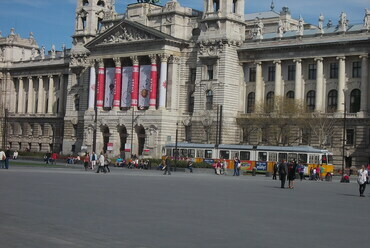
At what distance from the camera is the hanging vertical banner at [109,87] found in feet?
363

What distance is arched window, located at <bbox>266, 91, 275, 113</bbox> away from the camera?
91.4m

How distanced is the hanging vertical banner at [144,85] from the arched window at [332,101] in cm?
2738

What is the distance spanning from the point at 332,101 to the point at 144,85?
94.5ft

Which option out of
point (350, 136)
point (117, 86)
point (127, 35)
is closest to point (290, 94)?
point (350, 136)

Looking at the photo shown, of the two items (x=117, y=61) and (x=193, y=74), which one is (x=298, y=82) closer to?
(x=193, y=74)

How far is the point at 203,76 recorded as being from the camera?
330 feet

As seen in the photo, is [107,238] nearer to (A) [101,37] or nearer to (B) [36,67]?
(A) [101,37]

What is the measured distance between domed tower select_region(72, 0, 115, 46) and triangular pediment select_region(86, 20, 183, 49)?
743 centimetres

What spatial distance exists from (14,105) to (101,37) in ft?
121

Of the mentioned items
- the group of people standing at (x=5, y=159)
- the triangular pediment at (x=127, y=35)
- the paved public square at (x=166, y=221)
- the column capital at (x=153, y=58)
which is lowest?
the paved public square at (x=166, y=221)

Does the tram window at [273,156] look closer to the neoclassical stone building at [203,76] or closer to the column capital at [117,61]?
the neoclassical stone building at [203,76]

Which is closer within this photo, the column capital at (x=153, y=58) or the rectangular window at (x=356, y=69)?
the rectangular window at (x=356, y=69)

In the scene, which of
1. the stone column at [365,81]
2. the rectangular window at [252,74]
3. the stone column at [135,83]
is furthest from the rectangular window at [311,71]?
the stone column at [135,83]

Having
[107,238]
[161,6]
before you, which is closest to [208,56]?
[161,6]
